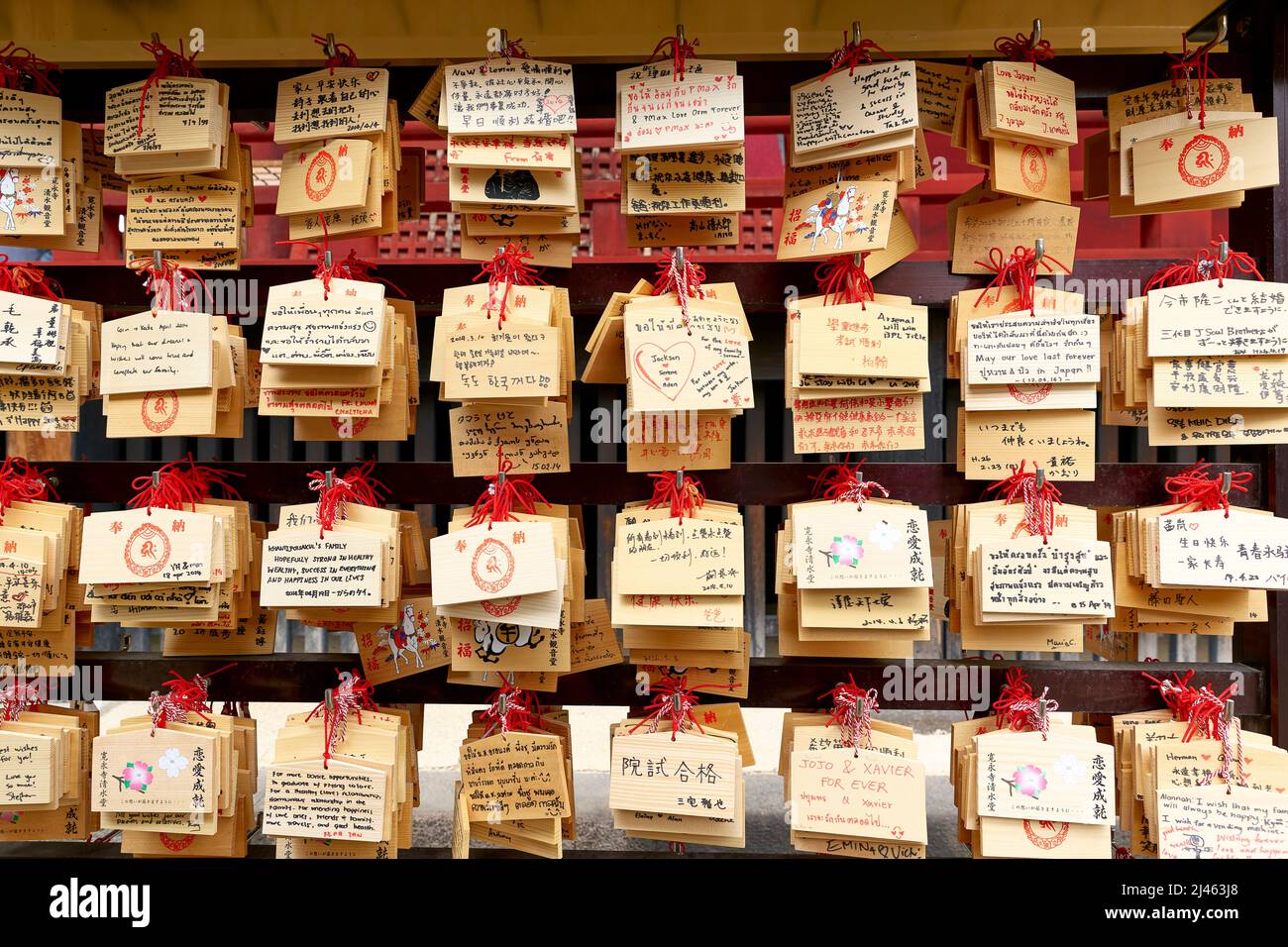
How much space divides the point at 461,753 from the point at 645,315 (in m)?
1.01

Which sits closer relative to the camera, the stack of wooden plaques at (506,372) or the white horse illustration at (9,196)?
the stack of wooden plaques at (506,372)

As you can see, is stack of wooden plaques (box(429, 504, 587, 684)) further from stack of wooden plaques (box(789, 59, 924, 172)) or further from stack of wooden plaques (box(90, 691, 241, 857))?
stack of wooden plaques (box(789, 59, 924, 172))

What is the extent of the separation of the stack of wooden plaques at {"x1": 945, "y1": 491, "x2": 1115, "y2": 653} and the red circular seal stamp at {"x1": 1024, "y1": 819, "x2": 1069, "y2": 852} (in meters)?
0.35

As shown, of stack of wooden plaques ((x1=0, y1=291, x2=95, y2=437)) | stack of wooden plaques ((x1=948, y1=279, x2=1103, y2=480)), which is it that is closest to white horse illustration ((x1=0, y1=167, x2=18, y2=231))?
stack of wooden plaques ((x1=0, y1=291, x2=95, y2=437))

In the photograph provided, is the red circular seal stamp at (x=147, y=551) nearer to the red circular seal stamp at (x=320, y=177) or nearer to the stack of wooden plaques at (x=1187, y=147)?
the red circular seal stamp at (x=320, y=177)

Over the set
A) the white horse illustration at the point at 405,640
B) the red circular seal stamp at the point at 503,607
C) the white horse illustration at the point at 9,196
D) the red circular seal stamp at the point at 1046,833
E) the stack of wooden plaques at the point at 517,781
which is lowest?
the red circular seal stamp at the point at 1046,833

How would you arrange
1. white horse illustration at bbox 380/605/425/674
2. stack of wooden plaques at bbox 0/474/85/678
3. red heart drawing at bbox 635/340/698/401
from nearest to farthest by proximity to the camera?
red heart drawing at bbox 635/340/698/401 < stack of wooden plaques at bbox 0/474/85/678 < white horse illustration at bbox 380/605/425/674

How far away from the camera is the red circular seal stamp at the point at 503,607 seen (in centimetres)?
181

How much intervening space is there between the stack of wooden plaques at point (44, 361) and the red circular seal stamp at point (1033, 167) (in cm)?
204

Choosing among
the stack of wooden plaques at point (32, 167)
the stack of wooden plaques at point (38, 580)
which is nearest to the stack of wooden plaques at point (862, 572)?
the stack of wooden plaques at point (38, 580)

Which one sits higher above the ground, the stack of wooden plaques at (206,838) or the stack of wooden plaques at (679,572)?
the stack of wooden plaques at (679,572)

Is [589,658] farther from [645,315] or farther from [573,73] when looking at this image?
[573,73]

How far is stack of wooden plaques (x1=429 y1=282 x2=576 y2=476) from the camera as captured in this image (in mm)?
1785

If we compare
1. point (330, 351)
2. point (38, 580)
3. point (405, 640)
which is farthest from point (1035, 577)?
point (38, 580)
